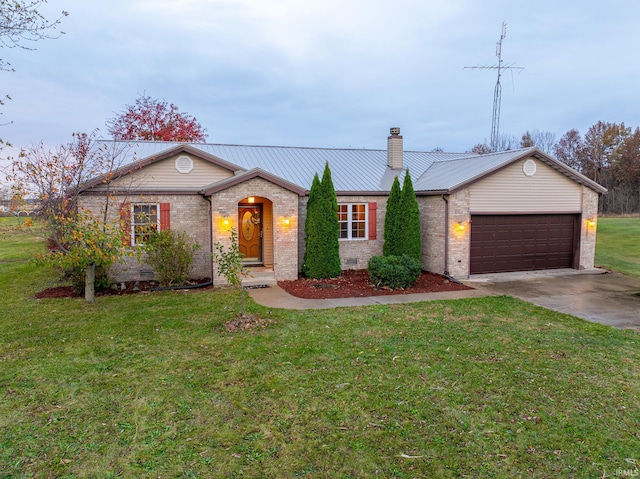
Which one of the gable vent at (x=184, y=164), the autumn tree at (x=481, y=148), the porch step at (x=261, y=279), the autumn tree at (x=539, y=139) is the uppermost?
the autumn tree at (x=539, y=139)

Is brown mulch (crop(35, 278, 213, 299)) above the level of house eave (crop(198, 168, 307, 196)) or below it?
below

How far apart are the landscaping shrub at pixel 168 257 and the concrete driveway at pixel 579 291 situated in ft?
29.0

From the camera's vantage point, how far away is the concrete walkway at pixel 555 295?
9328 mm

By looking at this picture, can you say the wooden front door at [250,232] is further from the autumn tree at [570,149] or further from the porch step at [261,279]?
the autumn tree at [570,149]

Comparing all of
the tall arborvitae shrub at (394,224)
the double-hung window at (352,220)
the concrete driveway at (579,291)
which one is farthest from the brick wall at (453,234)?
the double-hung window at (352,220)

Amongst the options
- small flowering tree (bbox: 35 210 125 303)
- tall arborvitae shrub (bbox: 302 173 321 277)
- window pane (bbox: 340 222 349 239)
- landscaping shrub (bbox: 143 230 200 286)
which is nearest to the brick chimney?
window pane (bbox: 340 222 349 239)

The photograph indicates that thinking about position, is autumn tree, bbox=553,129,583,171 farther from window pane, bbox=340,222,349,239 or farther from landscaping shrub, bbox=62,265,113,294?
landscaping shrub, bbox=62,265,113,294

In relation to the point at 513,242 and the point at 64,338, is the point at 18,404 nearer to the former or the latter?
the point at 64,338

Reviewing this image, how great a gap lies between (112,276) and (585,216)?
55.2ft

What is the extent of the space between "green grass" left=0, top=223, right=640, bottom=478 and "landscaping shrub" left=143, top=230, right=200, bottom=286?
3.39m

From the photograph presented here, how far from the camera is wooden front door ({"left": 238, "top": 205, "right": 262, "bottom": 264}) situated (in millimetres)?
14500

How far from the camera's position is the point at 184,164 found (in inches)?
515

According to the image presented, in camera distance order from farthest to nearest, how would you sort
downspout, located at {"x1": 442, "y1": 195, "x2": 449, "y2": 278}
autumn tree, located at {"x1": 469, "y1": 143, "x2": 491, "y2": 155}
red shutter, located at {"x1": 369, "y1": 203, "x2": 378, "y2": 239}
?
autumn tree, located at {"x1": 469, "y1": 143, "x2": 491, "y2": 155} → red shutter, located at {"x1": 369, "y1": 203, "x2": 378, "y2": 239} → downspout, located at {"x1": 442, "y1": 195, "x2": 449, "y2": 278}

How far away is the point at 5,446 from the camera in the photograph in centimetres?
409
